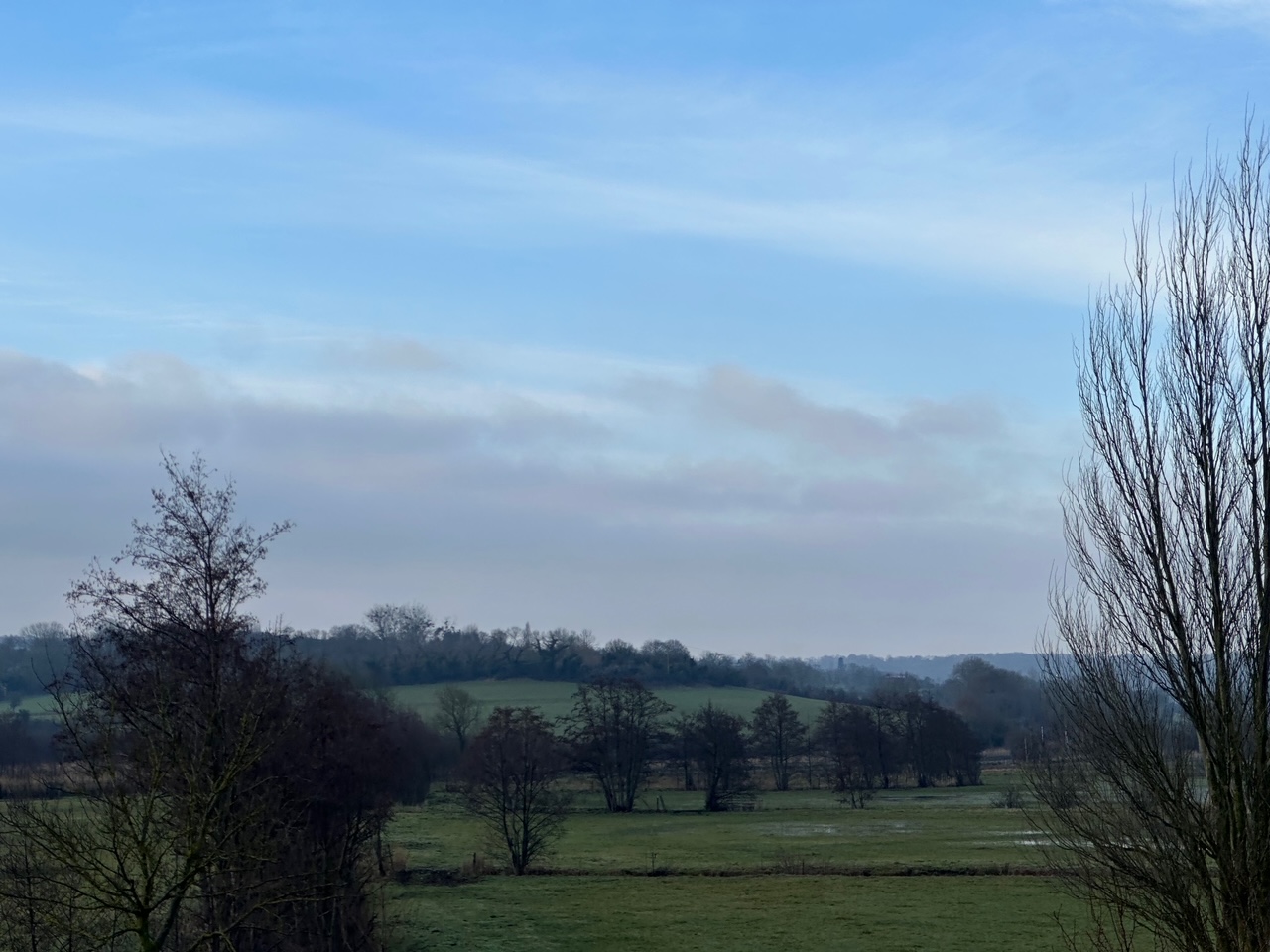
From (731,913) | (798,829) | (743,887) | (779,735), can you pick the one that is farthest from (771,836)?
(779,735)

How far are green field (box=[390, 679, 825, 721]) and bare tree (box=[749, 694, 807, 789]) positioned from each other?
398 cm

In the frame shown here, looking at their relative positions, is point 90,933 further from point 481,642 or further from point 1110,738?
point 481,642

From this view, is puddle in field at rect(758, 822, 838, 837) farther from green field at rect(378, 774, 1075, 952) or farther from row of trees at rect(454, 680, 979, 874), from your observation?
row of trees at rect(454, 680, 979, 874)

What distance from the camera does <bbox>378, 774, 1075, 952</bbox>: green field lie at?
30859 millimetres

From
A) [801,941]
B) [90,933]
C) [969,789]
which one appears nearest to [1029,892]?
[801,941]

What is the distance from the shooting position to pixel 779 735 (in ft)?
260

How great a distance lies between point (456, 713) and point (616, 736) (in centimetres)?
982

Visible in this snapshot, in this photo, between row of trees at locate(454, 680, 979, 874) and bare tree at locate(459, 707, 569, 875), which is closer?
bare tree at locate(459, 707, 569, 875)

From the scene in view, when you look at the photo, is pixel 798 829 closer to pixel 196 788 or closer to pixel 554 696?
pixel 554 696

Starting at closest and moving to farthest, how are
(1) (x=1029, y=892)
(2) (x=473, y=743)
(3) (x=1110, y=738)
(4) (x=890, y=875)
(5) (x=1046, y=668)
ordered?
(3) (x=1110, y=738) → (5) (x=1046, y=668) → (1) (x=1029, y=892) → (4) (x=890, y=875) → (2) (x=473, y=743)

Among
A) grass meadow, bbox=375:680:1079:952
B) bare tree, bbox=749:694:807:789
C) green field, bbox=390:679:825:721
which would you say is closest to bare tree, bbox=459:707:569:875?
grass meadow, bbox=375:680:1079:952

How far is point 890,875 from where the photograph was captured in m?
41.2

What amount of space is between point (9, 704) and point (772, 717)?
51.6 m

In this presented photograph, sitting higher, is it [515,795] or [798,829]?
[515,795]
